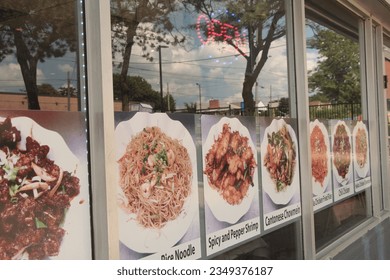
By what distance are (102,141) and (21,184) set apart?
1.55 ft

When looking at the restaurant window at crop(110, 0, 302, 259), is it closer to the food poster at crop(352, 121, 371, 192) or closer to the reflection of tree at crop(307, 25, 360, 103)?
the reflection of tree at crop(307, 25, 360, 103)

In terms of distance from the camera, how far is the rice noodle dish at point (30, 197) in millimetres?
2010

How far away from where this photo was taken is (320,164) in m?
4.80

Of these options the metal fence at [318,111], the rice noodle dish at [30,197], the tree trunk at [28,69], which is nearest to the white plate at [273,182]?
the metal fence at [318,111]

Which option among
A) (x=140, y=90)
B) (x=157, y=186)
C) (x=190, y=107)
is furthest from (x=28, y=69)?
(x=190, y=107)

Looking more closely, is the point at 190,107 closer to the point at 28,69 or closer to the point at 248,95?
the point at 248,95

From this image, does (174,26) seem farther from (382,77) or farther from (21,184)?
(382,77)

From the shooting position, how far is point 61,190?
2195 mm

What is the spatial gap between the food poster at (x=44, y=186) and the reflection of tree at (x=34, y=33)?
162 millimetres

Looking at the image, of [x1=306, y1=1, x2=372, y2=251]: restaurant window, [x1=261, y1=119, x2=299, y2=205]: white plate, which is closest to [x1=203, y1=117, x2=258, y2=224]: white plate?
[x1=261, y1=119, x2=299, y2=205]: white plate

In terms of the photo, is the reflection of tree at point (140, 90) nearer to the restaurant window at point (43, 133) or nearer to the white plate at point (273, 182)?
the restaurant window at point (43, 133)

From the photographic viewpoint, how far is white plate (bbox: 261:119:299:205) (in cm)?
380

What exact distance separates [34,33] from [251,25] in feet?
7.70
